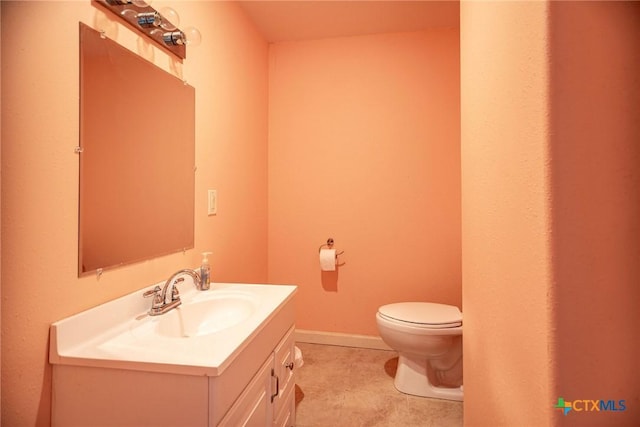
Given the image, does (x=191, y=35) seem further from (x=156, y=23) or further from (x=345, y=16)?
(x=345, y=16)

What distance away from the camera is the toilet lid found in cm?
180

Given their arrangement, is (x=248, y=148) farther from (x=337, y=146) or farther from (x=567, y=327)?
(x=567, y=327)

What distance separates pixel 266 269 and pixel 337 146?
109 centimetres

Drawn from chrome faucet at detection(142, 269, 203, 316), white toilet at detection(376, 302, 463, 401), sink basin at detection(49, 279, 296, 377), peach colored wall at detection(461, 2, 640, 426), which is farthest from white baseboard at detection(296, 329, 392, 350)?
peach colored wall at detection(461, 2, 640, 426)

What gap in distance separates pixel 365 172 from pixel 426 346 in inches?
48.6

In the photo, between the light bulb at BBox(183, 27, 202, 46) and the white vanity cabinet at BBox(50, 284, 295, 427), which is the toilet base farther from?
the light bulb at BBox(183, 27, 202, 46)

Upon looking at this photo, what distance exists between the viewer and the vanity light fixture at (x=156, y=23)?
1071mm

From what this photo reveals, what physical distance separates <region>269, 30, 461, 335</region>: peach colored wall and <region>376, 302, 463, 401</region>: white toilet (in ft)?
1.51

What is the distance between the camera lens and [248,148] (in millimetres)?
2186

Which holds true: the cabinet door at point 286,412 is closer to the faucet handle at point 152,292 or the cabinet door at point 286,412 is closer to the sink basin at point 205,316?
the sink basin at point 205,316

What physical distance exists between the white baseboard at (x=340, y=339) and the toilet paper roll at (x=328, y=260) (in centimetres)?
55

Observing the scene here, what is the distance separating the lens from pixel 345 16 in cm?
217

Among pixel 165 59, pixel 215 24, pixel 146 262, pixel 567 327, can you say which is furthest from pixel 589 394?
pixel 215 24

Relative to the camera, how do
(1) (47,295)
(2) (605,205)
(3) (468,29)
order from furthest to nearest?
(3) (468,29) < (1) (47,295) < (2) (605,205)
